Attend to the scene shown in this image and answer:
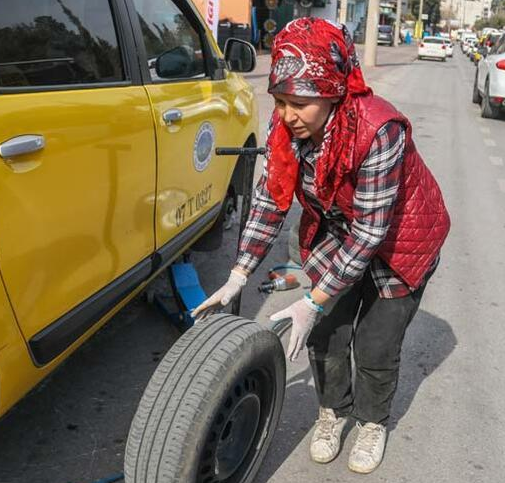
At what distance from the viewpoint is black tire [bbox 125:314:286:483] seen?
1.80 m

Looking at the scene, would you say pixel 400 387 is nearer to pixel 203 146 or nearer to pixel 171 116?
pixel 203 146

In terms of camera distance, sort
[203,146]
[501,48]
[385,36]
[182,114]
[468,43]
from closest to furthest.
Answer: [182,114]
[203,146]
[501,48]
[385,36]
[468,43]

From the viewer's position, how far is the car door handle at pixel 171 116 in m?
2.76

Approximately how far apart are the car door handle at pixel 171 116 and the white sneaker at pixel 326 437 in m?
1.34

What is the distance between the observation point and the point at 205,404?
1.82 m

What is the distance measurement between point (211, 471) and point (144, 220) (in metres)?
1.09

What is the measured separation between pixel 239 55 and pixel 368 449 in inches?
96.4

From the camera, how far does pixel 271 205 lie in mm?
2266

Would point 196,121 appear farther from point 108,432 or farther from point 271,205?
point 108,432

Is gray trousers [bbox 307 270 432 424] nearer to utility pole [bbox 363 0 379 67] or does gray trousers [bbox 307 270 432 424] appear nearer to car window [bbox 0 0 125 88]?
car window [bbox 0 0 125 88]

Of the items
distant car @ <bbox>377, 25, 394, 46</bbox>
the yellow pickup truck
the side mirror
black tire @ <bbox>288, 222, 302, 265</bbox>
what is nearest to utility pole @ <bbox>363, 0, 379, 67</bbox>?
black tire @ <bbox>288, 222, 302, 265</bbox>

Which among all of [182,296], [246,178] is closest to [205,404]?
[246,178]

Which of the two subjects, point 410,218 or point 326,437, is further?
point 326,437

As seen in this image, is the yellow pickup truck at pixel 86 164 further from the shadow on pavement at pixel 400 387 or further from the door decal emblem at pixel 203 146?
the shadow on pavement at pixel 400 387
